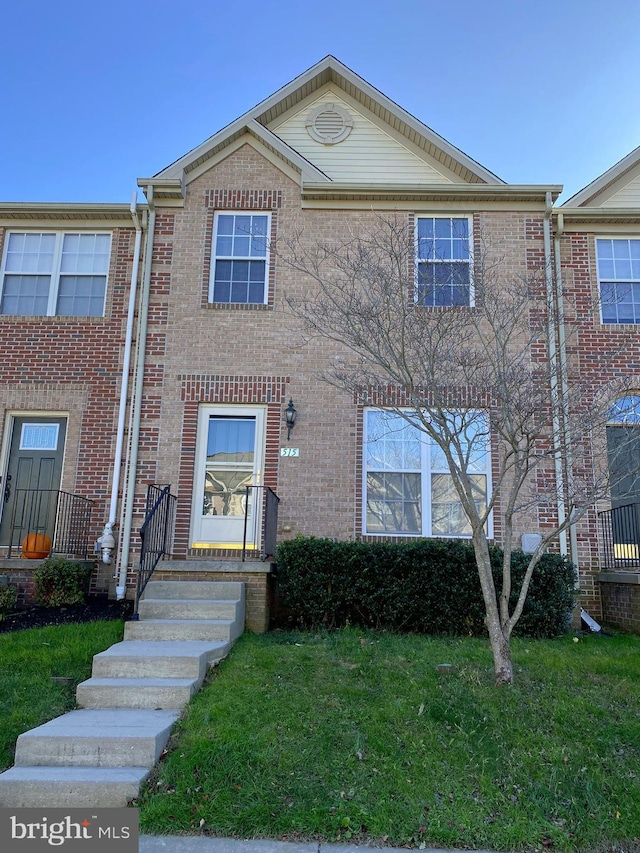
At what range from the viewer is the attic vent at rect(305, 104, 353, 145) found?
1088 centimetres

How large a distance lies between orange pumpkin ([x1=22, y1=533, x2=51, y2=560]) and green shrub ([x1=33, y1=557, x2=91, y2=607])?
66cm

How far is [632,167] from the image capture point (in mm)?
10531

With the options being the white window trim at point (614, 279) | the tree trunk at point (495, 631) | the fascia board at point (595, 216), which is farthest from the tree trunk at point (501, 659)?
the fascia board at point (595, 216)

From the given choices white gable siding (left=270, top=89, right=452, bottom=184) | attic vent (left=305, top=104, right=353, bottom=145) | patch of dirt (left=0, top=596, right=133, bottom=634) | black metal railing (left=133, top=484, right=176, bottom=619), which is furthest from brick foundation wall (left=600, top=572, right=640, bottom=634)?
attic vent (left=305, top=104, right=353, bottom=145)

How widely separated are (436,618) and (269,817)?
415cm

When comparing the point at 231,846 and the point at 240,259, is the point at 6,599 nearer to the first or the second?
the point at 231,846

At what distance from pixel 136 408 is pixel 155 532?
2044mm

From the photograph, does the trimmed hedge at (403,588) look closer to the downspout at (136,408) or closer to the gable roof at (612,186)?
the downspout at (136,408)

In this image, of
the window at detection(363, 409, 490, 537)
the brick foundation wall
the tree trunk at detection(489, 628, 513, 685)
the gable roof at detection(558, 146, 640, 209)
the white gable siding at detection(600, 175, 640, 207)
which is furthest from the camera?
the white gable siding at detection(600, 175, 640, 207)

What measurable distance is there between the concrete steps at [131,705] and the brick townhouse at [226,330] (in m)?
1.59

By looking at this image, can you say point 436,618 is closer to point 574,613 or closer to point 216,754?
point 574,613

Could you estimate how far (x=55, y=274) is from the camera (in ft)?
33.3

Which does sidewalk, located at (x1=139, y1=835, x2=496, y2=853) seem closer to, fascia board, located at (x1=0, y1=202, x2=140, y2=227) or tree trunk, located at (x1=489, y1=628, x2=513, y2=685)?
tree trunk, located at (x1=489, y1=628, x2=513, y2=685)

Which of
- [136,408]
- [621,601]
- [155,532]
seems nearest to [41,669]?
[155,532]
